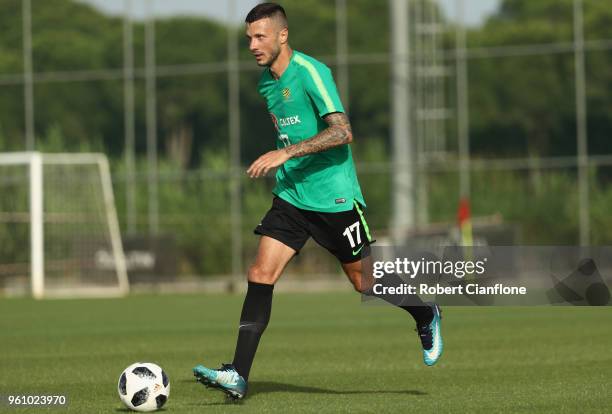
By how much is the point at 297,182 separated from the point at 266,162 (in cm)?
68

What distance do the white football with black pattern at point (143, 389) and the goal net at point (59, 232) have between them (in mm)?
17758

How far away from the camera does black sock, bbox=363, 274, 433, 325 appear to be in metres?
9.21

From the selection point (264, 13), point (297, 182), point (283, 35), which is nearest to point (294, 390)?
point (297, 182)

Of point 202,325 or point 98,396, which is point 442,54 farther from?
point 98,396

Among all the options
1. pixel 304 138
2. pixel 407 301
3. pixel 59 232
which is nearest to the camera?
pixel 304 138

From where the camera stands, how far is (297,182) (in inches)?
362

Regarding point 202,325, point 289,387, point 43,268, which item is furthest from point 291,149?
point 43,268

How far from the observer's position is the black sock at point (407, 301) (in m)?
9.21

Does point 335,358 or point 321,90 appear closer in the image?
point 321,90

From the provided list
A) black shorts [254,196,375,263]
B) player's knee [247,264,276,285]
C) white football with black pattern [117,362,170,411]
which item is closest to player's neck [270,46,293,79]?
black shorts [254,196,375,263]

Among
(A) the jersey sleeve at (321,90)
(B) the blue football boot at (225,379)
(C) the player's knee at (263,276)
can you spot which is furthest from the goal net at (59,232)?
(B) the blue football boot at (225,379)

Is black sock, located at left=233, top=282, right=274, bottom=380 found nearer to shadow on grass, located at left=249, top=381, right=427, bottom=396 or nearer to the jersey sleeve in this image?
shadow on grass, located at left=249, top=381, right=427, bottom=396

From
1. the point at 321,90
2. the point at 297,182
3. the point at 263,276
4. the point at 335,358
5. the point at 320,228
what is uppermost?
the point at 321,90

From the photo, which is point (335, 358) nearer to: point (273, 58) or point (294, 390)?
point (294, 390)
